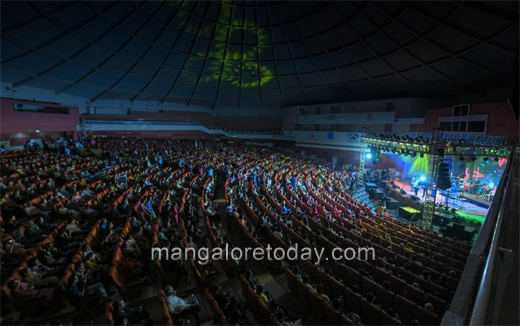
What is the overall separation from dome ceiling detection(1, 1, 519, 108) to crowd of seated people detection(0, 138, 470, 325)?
372 inches

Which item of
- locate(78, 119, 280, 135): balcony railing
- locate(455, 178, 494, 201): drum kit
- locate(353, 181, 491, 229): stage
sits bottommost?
locate(353, 181, 491, 229): stage

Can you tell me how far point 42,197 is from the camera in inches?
396

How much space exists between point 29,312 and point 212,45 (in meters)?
24.1

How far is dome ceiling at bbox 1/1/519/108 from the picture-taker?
608 inches

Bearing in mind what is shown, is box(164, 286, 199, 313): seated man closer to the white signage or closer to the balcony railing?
the white signage

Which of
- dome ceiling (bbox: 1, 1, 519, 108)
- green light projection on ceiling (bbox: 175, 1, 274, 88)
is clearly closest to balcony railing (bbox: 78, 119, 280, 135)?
dome ceiling (bbox: 1, 1, 519, 108)

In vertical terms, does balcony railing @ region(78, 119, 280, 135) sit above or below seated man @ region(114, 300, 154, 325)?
above

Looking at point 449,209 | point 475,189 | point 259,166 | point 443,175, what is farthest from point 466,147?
point 259,166

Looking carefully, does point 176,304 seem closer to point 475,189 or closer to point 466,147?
point 466,147

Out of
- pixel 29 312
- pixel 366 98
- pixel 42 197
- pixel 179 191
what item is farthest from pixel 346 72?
pixel 29 312

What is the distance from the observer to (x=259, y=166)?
2139 centimetres

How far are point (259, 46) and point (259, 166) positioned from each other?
40.5 feet

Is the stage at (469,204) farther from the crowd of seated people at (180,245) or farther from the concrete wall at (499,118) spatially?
the crowd of seated people at (180,245)

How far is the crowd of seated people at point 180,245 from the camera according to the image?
214 inches
